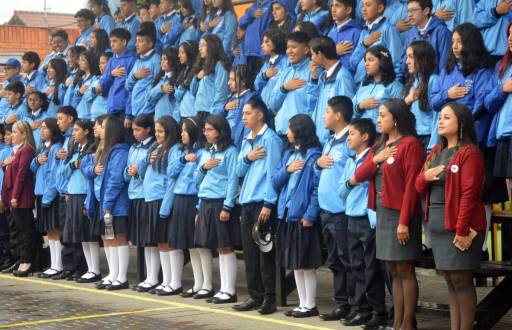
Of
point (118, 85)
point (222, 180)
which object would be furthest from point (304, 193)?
point (118, 85)

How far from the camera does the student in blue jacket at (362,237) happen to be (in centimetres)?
855

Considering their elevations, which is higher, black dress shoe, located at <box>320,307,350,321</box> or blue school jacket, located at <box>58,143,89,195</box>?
blue school jacket, located at <box>58,143,89,195</box>

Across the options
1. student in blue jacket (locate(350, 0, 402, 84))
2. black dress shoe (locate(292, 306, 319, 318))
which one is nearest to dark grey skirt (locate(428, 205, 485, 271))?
black dress shoe (locate(292, 306, 319, 318))

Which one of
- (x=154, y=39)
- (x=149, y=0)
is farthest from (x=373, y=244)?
(x=149, y=0)

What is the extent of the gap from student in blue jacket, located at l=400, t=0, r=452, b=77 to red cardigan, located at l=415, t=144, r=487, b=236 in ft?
5.36

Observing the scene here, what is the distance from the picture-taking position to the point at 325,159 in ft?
29.5

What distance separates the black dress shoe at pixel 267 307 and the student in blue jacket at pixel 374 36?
2241 millimetres

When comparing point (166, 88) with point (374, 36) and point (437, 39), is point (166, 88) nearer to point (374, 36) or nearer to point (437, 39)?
point (374, 36)

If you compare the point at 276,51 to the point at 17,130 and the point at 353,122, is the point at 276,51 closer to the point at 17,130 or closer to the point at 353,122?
the point at 353,122

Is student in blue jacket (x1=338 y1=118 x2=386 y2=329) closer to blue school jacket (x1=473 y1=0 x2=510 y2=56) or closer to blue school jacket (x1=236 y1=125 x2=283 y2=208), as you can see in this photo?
blue school jacket (x1=236 y1=125 x2=283 y2=208)

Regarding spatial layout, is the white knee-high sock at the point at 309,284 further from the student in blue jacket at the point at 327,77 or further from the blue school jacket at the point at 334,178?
the student in blue jacket at the point at 327,77

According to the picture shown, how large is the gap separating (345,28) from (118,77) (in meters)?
3.61

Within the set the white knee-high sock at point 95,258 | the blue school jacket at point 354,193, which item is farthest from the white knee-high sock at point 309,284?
the white knee-high sock at point 95,258

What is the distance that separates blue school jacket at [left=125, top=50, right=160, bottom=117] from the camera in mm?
12062
